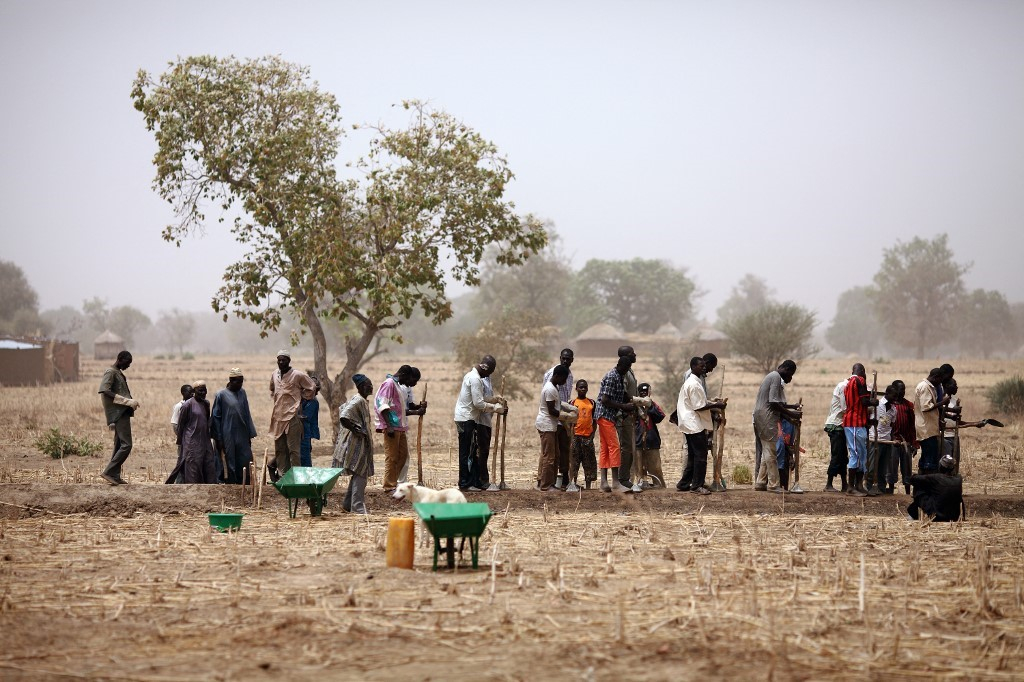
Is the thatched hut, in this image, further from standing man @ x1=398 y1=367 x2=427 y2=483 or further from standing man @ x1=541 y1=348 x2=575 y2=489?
standing man @ x1=541 y1=348 x2=575 y2=489

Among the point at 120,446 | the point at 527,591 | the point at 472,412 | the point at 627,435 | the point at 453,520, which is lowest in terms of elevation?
the point at 527,591

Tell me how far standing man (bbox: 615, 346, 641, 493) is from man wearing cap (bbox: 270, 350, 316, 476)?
12.7ft

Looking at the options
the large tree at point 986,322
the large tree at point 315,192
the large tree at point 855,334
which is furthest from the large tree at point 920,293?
the large tree at point 315,192

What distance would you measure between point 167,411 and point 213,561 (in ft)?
67.3

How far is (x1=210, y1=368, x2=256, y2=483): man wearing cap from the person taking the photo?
1332 centimetres

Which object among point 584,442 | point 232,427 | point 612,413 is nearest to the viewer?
point 612,413

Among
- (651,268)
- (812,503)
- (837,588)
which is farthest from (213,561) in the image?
(651,268)

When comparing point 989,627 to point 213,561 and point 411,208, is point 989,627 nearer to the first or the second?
point 213,561

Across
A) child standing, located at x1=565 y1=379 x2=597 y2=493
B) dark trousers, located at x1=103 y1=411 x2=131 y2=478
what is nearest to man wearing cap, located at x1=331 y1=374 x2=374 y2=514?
child standing, located at x1=565 y1=379 x2=597 y2=493

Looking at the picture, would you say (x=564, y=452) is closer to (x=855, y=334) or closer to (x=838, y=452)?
(x=838, y=452)

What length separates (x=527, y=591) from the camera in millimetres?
7973

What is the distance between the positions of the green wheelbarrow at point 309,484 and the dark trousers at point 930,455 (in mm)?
7501

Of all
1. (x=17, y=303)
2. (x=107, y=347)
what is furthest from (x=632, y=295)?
(x=17, y=303)

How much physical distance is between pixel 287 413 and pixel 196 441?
1.20 metres
